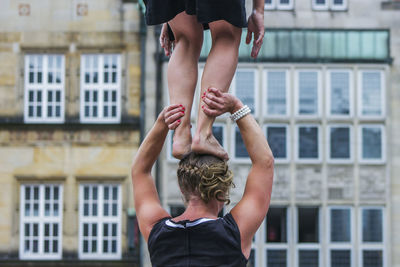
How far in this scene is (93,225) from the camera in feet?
51.3

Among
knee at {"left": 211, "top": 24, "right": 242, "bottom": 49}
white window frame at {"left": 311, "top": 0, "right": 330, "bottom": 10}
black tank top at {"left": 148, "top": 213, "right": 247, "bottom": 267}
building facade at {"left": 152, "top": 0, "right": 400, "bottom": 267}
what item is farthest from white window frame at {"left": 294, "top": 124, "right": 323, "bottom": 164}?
black tank top at {"left": 148, "top": 213, "right": 247, "bottom": 267}

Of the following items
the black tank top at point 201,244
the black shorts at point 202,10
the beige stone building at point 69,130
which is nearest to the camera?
the black tank top at point 201,244

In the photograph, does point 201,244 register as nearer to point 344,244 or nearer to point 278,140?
point 278,140

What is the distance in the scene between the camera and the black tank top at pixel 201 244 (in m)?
3.14

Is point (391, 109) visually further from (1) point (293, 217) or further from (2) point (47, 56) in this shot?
(2) point (47, 56)

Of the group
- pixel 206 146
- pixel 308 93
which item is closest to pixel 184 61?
pixel 206 146

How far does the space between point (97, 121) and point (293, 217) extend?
4317mm

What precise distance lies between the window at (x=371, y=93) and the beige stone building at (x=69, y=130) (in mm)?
4366

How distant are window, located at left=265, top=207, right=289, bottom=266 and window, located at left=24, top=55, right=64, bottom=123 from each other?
467 cm

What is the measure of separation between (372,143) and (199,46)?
1234 centimetres

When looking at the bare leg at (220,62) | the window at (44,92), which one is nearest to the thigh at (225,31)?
the bare leg at (220,62)

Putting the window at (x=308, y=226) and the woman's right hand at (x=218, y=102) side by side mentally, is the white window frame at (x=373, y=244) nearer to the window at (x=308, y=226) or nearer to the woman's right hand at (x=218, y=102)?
the window at (x=308, y=226)

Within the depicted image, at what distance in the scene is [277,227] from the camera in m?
15.5

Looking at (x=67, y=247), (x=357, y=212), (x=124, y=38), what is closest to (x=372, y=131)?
(x=357, y=212)
